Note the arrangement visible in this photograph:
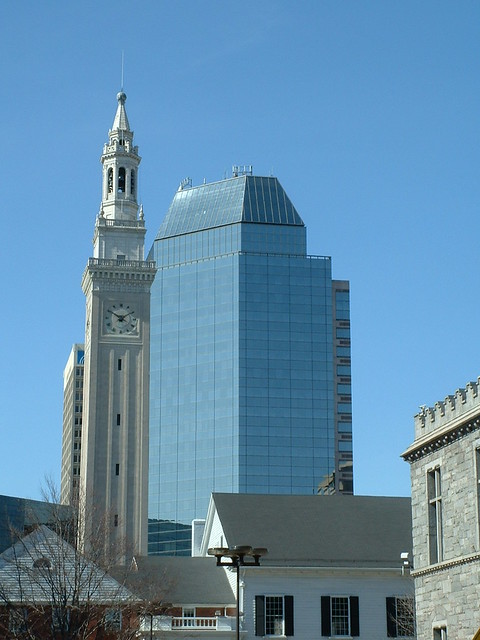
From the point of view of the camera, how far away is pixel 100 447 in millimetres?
128125

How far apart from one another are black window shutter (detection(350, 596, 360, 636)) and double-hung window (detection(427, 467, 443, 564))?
81.6ft

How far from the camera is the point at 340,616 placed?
2655 inches

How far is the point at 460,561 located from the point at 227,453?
143 metres

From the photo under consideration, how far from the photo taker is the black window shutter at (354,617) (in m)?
67.1

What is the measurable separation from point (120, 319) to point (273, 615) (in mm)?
69150

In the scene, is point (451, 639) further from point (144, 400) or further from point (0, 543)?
point (0, 543)

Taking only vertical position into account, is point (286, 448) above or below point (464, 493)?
above

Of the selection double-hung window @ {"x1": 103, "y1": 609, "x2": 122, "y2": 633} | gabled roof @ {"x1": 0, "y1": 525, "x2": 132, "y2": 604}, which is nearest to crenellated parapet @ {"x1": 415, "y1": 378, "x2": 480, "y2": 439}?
gabled roof @ {"x1": 0, "y1": 525, "x2": 132, "y2": 604}

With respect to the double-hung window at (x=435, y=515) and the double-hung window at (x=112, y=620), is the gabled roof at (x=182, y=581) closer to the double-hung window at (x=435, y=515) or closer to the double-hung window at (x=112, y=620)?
the double-hung window at (x=112, y=620)

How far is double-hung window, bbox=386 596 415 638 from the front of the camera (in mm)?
66062

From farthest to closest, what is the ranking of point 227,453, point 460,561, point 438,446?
point 227,453 < point 438,446 < point 460,561

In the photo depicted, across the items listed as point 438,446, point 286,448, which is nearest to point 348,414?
point 286,448

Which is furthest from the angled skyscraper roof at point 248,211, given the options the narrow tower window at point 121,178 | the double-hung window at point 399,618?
the double-hung window at point 399,618

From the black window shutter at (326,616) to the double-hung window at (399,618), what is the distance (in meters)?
3.23
